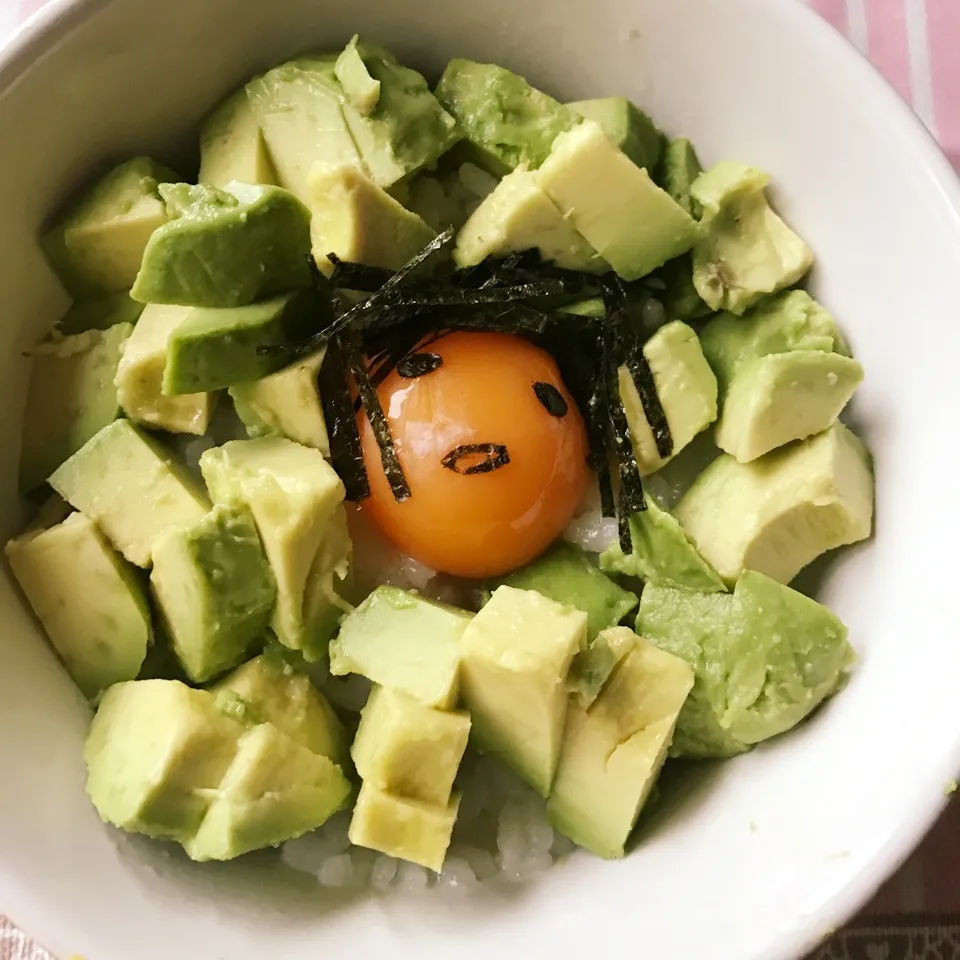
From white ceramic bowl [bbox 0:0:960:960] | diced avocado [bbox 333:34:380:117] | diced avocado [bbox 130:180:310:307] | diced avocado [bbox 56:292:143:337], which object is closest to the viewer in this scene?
white ceramic bowl [bbox 0:0:960:960]

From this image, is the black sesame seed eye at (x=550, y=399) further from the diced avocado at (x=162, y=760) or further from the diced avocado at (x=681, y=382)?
the diced avocado at (x=162, y=760)

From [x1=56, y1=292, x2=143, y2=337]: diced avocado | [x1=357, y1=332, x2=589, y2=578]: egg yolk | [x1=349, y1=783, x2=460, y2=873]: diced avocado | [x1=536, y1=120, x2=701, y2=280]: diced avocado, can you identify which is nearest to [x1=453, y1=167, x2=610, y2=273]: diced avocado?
[x1=536, y1=120, x2=701, y2=280]: diced avocado

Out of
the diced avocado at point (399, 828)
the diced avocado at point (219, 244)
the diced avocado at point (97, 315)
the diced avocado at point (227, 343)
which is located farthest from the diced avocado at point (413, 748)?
the diced avocado at point (97, 315)

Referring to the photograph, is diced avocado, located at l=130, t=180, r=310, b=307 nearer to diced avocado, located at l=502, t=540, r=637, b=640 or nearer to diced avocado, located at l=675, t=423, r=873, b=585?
diced avocado, located at l=502, t=540, r=637, b=640

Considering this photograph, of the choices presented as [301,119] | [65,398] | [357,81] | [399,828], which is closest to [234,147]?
[301,119]

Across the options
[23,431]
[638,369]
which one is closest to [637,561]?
[638,369]
